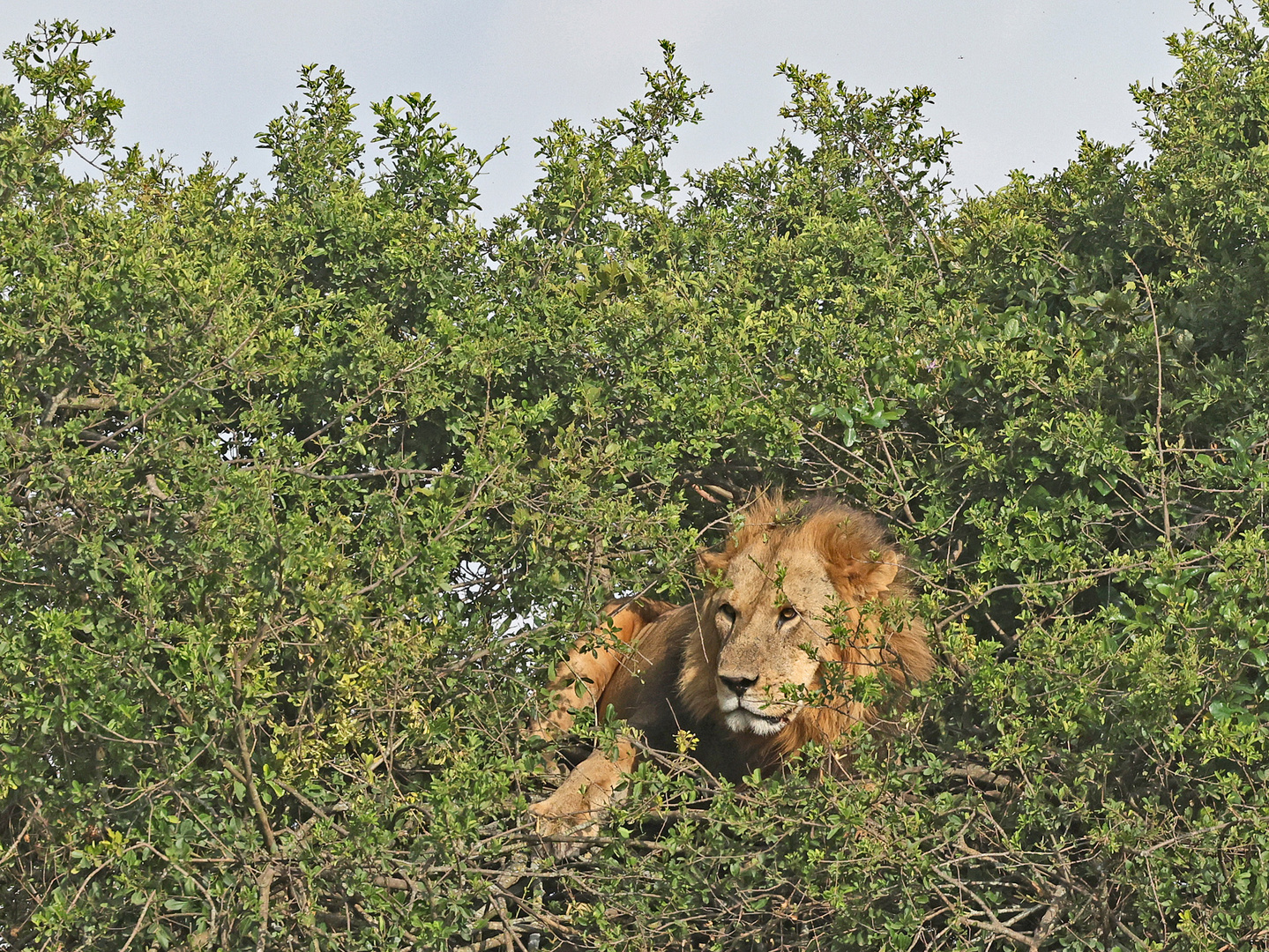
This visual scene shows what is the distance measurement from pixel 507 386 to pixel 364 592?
1528 millimetres

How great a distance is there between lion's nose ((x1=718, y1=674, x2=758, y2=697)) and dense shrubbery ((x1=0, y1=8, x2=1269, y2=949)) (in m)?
0.54

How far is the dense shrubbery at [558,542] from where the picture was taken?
4895mm

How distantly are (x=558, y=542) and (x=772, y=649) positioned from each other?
1066 millimetres

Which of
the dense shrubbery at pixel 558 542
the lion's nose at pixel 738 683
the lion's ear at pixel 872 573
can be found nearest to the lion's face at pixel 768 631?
the lion's nose at pixel 738 683

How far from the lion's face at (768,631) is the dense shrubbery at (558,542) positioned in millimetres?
417

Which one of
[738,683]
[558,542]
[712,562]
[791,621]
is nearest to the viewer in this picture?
[558,542]

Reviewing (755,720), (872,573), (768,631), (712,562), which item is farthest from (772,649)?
(872,573)

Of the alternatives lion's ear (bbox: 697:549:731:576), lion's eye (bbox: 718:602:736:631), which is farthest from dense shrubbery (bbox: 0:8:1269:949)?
lion's eye (bbox: 718:602:736:631)

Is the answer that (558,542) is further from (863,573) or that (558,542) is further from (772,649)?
(863,573)

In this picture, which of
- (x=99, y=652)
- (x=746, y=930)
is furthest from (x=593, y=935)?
(x=99, y=652)

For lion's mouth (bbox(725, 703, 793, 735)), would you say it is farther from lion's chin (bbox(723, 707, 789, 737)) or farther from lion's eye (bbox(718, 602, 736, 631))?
lion's eye (bbox(718, 602, 736, 631))

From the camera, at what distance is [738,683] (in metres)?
5.85

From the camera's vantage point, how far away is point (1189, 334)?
19.5ft

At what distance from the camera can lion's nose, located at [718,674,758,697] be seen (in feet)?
19.1
